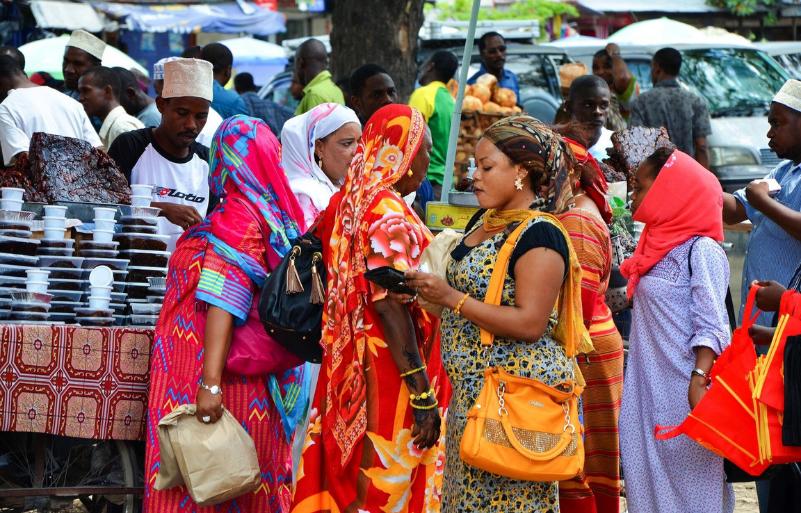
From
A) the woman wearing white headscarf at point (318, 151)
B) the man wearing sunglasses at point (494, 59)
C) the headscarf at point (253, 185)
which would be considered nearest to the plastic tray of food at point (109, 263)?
the headscarf at point (253, 185)

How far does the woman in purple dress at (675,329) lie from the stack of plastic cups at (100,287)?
2279 mm

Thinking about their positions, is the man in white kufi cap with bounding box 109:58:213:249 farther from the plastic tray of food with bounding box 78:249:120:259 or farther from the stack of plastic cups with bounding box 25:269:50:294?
the stack of plastic cups with bounding box 25:269:50:294

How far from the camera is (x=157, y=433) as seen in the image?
4844mm

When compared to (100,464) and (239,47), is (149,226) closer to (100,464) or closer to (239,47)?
(100,464)

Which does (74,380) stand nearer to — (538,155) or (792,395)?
(538,155)

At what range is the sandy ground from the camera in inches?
286

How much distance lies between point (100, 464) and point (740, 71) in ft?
40.2

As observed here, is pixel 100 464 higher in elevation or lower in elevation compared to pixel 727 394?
lower

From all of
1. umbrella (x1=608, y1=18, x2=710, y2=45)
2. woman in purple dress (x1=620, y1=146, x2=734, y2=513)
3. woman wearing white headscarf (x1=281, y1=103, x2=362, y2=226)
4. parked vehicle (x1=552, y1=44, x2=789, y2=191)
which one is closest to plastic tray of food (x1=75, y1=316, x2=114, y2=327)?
woman wearing white headscarf (x1=281, y1=103, x2=362, y2=226)

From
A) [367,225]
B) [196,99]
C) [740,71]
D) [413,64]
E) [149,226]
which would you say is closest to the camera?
[367,225]

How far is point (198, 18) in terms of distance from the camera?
2578 cm

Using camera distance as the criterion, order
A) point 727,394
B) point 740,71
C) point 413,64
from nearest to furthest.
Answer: point 727,394
point 413,64
point 740,71

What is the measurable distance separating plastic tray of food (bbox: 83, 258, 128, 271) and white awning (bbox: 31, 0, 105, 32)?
718 inches

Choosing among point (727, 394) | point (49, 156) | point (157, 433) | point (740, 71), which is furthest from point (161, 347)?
point (740, 71)
